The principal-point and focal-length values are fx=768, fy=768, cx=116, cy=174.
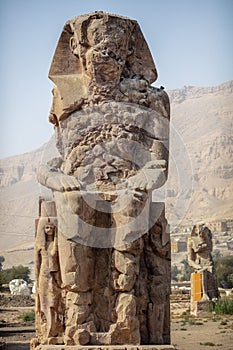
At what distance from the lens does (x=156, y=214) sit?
8.01 meters

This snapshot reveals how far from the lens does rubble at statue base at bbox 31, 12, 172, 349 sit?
7.52 m

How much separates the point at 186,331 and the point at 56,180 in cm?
850

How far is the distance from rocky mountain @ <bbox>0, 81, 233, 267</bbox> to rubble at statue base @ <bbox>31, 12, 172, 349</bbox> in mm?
39865

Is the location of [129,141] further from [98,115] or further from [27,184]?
[27,184]

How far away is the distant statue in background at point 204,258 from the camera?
20938mm

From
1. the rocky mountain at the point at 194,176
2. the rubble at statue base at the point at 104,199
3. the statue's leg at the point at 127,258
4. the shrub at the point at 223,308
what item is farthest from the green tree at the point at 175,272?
the statue's leg at the point at 127,258

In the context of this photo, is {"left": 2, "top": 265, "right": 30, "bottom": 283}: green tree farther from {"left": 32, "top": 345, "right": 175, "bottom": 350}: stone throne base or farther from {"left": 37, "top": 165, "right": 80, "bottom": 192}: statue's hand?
{"left": 32, "top": 345, "right": 175, "bottom": 350}: stone throne base

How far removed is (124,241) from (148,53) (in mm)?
2340

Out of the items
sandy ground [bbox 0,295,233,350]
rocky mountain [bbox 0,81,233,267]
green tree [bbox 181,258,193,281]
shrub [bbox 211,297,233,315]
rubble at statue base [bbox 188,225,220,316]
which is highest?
rocky mountain [bbox 0,81,233,267]

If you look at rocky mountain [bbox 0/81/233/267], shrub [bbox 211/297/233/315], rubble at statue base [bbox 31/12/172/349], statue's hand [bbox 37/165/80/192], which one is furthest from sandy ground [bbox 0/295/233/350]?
rocky mountain [bbox 0/81/233/267]

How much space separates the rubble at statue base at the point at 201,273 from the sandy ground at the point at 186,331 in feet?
1.68

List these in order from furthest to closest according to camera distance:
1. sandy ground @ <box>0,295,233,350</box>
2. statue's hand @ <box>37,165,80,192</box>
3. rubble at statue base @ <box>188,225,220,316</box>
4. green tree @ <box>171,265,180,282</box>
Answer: green tree @ <box>171,265,180,282</box>, rubble at statue base @ <box>188,225,220,316</box>, sandy ground @ <box>0,295,233,350</box>, statue's hand @ <box>37,165,80,192</box>

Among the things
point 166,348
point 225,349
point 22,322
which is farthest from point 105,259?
point 22,322

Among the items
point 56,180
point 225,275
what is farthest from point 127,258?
point 225,275
